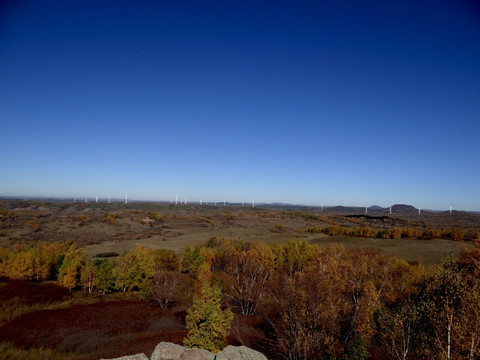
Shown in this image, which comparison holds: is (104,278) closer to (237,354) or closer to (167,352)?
(167,352)

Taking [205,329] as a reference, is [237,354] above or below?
above

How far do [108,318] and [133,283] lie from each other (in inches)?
939

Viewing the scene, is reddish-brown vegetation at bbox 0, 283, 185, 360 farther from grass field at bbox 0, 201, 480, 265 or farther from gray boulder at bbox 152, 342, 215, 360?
grass field at bbox 0, 201, 480, 265

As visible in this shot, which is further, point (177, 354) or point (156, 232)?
point (156, 232)

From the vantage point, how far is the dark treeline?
21.9 meters

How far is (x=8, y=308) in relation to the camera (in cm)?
4962

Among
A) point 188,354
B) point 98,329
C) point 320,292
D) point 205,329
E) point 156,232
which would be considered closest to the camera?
point 188,354

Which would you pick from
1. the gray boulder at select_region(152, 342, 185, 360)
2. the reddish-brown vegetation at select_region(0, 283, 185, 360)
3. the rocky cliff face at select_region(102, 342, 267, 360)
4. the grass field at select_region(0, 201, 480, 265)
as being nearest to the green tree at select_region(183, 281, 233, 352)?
the reddish-brown vegetation at select_region(0, 283, 185, 360)

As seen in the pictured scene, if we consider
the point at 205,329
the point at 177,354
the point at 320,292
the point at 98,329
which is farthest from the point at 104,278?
the point at 177,354

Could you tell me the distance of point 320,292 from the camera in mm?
29703

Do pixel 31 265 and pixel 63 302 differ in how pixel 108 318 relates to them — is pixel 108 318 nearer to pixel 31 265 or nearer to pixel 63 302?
pixel 63 302

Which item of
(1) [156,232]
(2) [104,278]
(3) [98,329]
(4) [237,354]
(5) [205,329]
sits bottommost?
(1) [156,232]

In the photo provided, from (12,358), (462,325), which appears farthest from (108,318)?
(462,325)

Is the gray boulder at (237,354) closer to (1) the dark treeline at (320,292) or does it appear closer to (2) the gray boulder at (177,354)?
(2) the gray boulder at (177,354)
